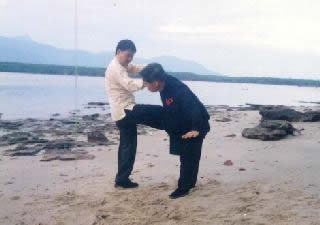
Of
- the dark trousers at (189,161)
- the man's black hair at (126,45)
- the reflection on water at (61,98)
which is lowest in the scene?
the reflection on water at (61,98)

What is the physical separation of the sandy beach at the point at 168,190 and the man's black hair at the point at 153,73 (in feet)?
5.13

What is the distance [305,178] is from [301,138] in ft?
14.9

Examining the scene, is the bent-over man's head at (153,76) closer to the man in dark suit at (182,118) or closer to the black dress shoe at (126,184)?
the man in dark suit at (182,118)

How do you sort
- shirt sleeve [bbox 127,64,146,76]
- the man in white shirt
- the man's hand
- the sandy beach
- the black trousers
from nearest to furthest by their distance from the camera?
the sandy beach < the man's hand < the man in white shirt < the black trousers < shirt sleeve [bbox 127,64,146,76]

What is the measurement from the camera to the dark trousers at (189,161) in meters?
5.84

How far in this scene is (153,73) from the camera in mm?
5750

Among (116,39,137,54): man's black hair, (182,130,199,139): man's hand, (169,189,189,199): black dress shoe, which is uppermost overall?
(116,39,137,54): man's black hair

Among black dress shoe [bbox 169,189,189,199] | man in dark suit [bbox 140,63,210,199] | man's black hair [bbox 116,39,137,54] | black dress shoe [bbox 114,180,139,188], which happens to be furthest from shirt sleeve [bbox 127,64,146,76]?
black dress shoe [bbox 169,189,189,199]

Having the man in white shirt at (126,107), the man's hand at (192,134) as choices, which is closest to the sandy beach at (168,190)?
the man in white shirt at (126,107)

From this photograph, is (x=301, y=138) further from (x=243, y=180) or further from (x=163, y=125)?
(x=163, y=125)

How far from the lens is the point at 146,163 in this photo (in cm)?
845

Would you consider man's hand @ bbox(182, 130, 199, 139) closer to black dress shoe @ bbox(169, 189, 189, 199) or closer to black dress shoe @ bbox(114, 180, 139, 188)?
black dress shoe @ bbox(169, 189, 189, 199)

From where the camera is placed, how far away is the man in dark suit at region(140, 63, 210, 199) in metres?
5.73

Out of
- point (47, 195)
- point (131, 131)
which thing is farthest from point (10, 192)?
point (131, 131)
